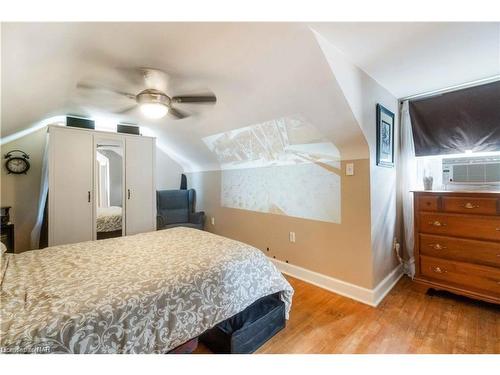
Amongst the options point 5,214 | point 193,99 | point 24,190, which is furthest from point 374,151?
point 24,190

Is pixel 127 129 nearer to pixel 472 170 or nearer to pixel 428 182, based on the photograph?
pixel 428 182

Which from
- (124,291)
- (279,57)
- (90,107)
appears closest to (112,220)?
(90,107)

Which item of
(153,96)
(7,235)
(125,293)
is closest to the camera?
(125,293)

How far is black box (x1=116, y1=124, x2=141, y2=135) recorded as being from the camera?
10.1ft

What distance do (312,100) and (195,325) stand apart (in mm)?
1915

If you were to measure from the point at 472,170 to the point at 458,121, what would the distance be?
1.74 feet

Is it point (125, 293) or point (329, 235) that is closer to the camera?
point (125, 293)

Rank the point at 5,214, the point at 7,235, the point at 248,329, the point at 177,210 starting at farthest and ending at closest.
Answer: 1. the point at 177,210
2. the point at 5,214
3. the point at 7,235
4. the point at 248,329

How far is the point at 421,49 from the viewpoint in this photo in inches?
64.0

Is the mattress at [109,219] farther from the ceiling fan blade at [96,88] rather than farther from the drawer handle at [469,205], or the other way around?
the drawer handle at [469,205]

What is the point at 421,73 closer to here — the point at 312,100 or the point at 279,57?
the point at 312,100

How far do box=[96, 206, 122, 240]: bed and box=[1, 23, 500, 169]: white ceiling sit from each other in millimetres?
1291

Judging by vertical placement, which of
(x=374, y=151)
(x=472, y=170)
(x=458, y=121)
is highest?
(x=458, y=121)
